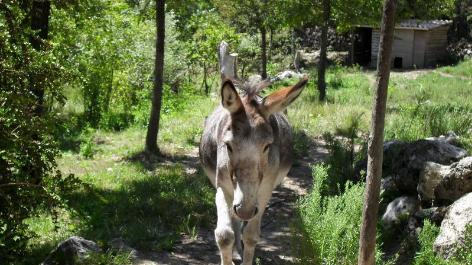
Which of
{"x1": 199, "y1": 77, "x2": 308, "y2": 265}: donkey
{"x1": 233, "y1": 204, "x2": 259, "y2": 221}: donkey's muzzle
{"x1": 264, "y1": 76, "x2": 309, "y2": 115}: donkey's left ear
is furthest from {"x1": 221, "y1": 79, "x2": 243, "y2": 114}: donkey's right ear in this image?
{"x1": 233, "y1": 204, "x2": 259, "y2": 221}: donkey's muzzle

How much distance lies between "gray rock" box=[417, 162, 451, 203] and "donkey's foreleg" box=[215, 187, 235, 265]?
2491 millimetres

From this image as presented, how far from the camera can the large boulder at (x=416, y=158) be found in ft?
21.5

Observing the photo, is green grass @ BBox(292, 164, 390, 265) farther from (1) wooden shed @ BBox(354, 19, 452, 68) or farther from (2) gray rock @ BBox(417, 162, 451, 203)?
(1) wooden shed @ BBox(354, 19, 452, 68)

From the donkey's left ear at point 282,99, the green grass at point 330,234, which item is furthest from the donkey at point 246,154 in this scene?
the green grass at point 330,234

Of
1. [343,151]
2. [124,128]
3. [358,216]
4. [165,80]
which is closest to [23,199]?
[358,216]

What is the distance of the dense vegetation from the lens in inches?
210

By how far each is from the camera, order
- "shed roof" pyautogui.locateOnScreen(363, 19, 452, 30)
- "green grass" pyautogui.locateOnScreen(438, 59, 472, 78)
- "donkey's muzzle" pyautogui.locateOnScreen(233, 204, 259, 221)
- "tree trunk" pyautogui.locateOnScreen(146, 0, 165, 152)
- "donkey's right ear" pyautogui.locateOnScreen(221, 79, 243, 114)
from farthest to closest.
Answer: "shed roof" pyautogui.locateOnScreen(363, 19, 452, 30), "green grass" pyautogui.locateOnScreen(438, 59, 472, 78), "tree trunk" pyautogui.locateOnScreen(146, 0, 165, 152), "donkey's right ear" pyautogui.locateOnScreen(221, 79, 243, 114), "donkey's muzzle" pyautogui.locateOnScreen(233, 204, 259, 221)

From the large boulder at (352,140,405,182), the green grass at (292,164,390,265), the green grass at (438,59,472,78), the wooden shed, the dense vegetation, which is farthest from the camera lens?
the wooden shed

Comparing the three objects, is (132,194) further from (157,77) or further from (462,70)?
(462,70)

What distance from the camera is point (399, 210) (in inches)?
257

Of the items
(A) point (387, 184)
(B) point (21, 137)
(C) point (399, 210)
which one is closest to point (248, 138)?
(B) point (21, 137)

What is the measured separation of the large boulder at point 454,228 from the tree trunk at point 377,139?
3.93ft

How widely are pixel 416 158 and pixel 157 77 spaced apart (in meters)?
5.87

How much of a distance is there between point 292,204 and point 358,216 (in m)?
3.16
